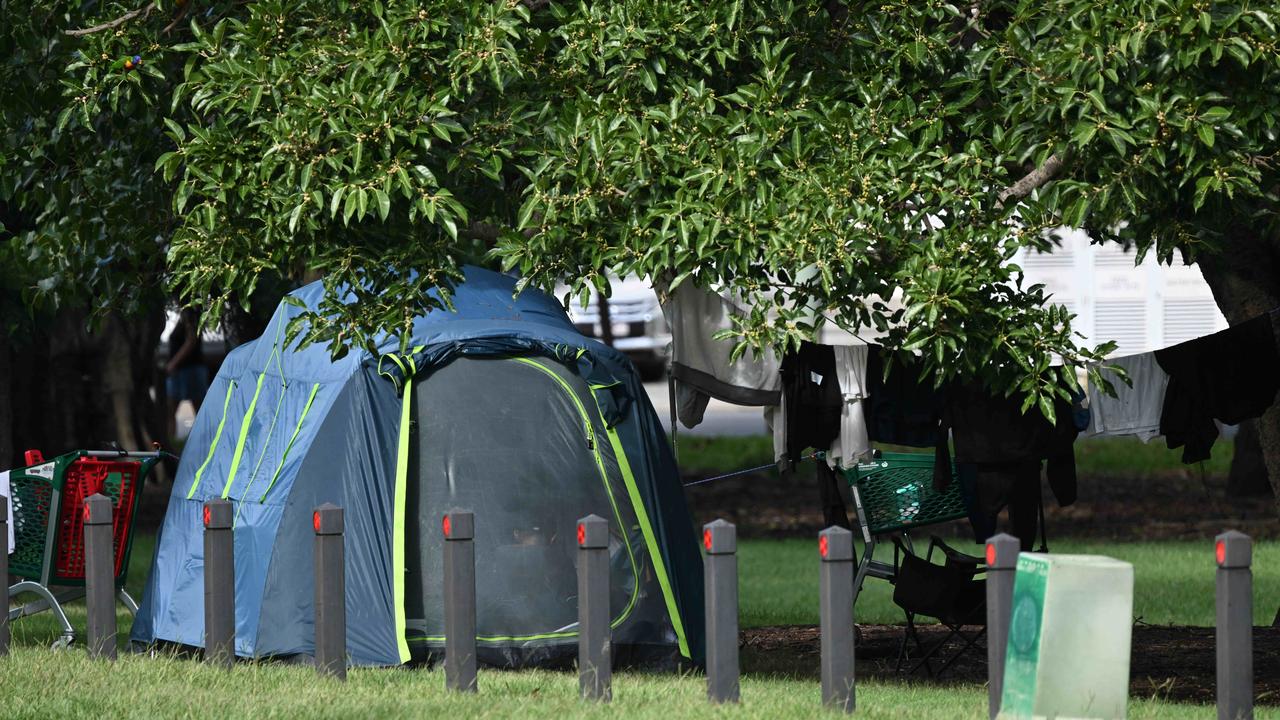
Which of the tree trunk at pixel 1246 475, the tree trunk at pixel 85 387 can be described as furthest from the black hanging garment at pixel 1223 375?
the tree trunk at pixel 85 387

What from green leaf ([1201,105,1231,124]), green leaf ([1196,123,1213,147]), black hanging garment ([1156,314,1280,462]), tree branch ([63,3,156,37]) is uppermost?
tree branch ([63,3,156,37])

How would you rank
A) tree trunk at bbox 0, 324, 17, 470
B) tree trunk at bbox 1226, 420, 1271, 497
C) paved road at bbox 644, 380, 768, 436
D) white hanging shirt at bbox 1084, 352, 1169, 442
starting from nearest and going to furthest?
white hanging shirt at bbox 1084, 352, 1169, 442, tree trunk at bbox 0, 324, 17, 470, tree trunk at bbox 1226, 420, 1271, 497, paved road at bbox 644, 380, 768, 436

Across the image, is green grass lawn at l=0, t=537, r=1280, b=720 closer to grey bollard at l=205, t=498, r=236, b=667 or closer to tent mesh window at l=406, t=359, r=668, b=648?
grey bollard at l=205, t=498, r=236, b=667

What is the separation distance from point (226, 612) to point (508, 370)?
6.72 ft

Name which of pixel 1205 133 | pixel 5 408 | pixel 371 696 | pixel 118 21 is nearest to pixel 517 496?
pixel 371 696

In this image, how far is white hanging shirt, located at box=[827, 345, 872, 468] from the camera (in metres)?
9.58

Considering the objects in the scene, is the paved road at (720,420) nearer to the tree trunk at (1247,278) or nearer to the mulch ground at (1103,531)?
the mulch ground at (1103,531)

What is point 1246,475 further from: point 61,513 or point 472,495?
point 61,513

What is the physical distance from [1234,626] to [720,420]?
27.6 meters

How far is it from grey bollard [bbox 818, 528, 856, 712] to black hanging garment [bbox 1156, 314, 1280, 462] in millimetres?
3610

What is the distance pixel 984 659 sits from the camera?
1014cm

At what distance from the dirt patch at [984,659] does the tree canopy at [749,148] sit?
2720 mm

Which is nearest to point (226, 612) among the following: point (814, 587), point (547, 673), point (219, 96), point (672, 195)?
point (547, 673)

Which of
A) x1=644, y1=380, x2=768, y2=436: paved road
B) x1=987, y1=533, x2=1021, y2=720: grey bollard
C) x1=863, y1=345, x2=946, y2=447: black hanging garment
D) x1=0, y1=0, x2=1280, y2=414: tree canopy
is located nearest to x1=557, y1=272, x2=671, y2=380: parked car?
x1=644, y1=380, x2=768, y2=436: paved road
